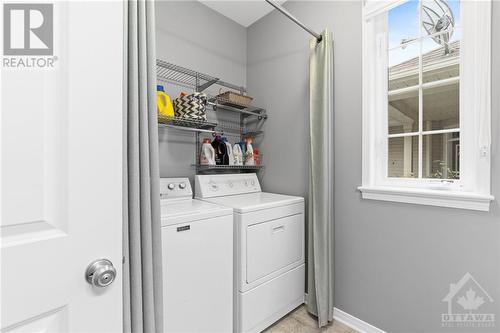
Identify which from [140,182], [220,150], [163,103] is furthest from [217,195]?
[140,182]

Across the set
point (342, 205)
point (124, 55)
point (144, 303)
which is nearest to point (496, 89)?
point (342, 205)

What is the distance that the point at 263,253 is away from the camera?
1722mm

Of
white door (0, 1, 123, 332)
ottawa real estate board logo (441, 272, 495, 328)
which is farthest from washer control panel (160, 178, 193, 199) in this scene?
ottawa real estate board logo (441, 272, 495, 328)

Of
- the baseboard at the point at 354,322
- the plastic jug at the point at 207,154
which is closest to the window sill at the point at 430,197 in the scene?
the baseboard at the point at 354,322

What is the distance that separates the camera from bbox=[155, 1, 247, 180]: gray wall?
81.0 inches

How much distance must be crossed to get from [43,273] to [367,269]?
74.9 inches

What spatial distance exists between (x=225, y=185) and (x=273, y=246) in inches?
28.1

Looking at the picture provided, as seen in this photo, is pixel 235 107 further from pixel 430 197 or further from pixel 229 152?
pixel 430 197

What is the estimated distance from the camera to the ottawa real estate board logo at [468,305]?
4.31 ft

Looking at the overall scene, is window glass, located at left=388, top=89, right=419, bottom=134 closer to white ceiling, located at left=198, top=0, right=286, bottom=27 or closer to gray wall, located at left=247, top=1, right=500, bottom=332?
gray wall, located at left=247, top=1, right=500, bottom=332

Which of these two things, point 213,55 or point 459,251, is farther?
point 213,55

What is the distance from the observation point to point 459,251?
1386mm

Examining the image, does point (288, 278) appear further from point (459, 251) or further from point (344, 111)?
point (344, 111)

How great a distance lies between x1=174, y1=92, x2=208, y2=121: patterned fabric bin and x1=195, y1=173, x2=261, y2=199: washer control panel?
526mm
